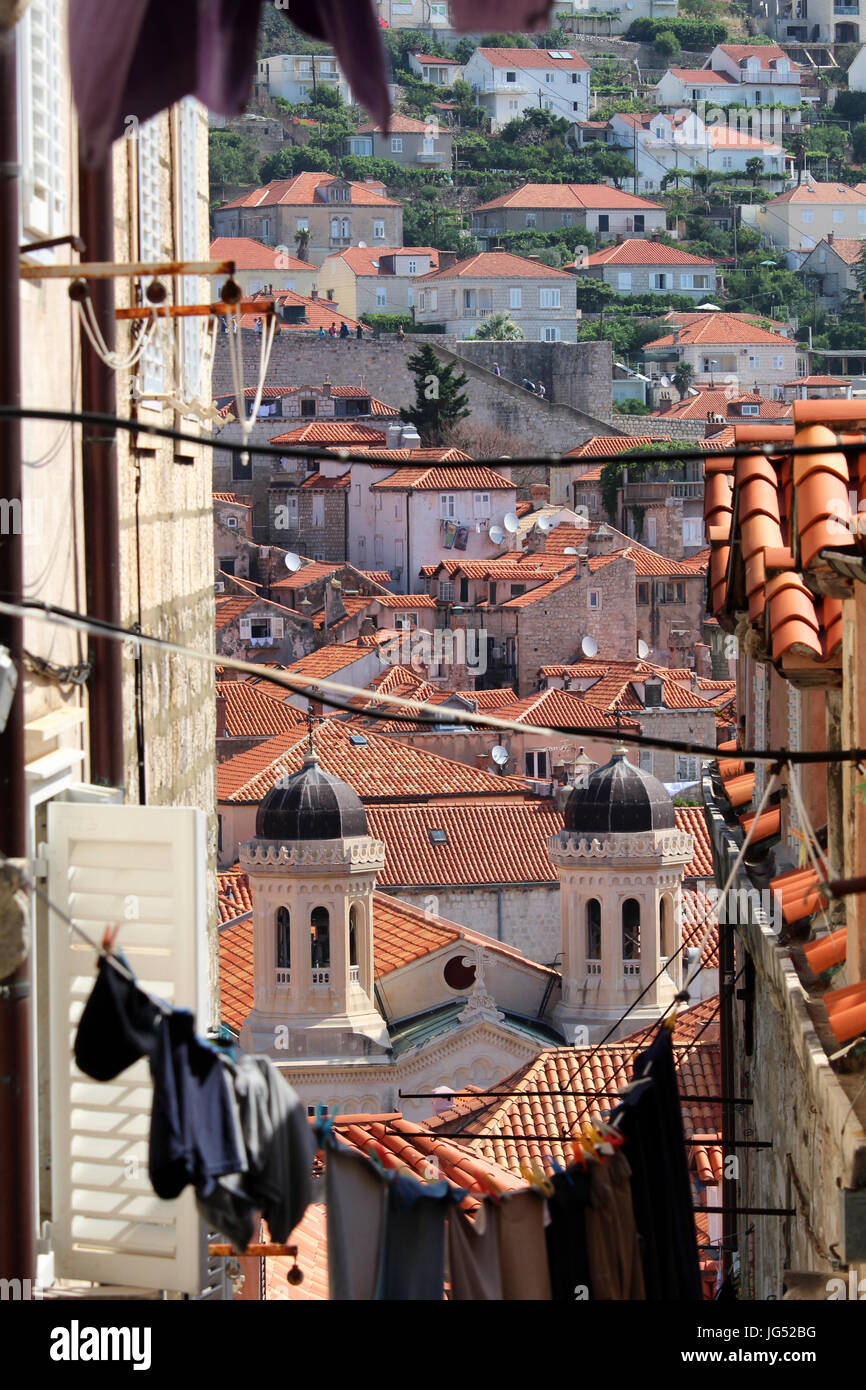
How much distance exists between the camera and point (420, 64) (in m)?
131

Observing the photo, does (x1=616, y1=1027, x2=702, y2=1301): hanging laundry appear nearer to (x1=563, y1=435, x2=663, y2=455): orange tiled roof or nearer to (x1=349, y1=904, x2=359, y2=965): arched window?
(x1=349, y1=904, x2=359, y2=965): arched window

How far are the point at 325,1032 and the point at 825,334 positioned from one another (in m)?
78.2

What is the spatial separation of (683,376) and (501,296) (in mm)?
8248

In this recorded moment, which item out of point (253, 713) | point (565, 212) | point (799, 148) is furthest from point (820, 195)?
point (253, 713)

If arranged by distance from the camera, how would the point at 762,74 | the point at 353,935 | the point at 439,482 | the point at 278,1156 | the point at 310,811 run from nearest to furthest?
the point at 278,1156 < the point at 310,811 < the point at 353,935 < the point at 439,482 < the point at 762,74

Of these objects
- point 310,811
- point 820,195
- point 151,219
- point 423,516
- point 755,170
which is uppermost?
point 755,170

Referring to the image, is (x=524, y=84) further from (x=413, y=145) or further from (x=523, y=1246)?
(x=523, y=1246)

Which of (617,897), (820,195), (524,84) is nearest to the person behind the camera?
(617,897)

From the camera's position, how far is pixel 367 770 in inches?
1762

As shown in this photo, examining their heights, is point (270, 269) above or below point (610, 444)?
above

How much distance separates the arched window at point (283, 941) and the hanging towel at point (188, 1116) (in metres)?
23.6

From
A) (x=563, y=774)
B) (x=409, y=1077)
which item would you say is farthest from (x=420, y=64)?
(x=409, y=1077)

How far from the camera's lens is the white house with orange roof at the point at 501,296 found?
308 feet
